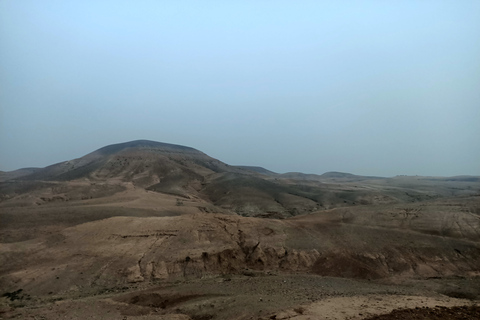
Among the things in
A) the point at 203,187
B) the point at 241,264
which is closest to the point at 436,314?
the point at 241,264

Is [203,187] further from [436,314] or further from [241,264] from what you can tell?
[436,314]

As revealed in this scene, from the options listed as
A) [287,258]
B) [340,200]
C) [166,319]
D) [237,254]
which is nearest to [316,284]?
[287,258]

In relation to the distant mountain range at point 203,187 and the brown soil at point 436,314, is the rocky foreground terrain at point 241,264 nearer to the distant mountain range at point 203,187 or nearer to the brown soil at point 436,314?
the brown soil at point 436,314

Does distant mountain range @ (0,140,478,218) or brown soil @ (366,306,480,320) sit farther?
distant mountain range @ (0,140,478,218)

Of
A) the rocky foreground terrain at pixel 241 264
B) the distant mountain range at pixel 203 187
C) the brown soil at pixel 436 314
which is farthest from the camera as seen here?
the distant mountain range at pixel 203 187

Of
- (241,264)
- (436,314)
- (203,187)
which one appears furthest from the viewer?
(203,187)

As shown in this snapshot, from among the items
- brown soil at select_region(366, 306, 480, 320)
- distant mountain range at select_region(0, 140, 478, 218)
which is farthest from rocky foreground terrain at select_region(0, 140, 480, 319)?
distant mountain range at select_region(0, 140, 478, 218)

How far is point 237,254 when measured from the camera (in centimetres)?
2019

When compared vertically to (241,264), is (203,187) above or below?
above

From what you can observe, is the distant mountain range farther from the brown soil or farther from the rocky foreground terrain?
the brown soil

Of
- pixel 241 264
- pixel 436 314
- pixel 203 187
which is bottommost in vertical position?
pixel 241 264

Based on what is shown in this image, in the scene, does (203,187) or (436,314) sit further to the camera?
(203,187)

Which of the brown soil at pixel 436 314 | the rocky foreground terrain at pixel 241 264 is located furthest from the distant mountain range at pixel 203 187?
the brown soil at pixel 436 314

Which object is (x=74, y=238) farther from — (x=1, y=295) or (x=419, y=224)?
(x=419, y=224)
